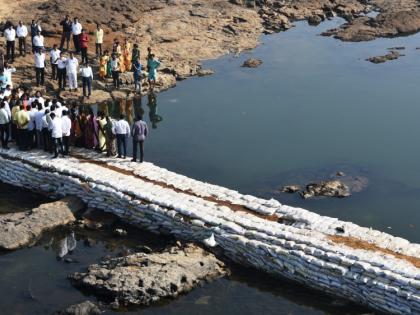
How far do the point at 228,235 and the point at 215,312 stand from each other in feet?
8.23

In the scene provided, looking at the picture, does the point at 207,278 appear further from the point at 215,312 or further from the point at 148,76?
the point at 148,76

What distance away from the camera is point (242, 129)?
29.3m

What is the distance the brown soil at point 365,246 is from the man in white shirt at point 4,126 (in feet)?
37.0

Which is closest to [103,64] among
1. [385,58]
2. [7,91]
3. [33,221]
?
[7,91]

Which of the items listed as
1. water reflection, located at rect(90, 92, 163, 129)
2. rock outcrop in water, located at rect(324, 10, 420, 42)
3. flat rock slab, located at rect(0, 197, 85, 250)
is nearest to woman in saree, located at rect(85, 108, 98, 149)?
flat rock slab, located at rect(0, 197, 85, 250)

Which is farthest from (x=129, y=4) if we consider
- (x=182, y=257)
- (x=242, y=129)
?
(x=182, y=257)

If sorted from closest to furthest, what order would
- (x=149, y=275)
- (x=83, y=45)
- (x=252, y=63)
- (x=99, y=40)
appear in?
(x=149, y=275) → (x=83, y=45) → (x=99, y=40) → (x=252, y=63)

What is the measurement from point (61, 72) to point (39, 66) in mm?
884

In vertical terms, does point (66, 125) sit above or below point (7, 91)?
below

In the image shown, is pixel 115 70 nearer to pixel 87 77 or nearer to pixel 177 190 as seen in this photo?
pixel 87 77

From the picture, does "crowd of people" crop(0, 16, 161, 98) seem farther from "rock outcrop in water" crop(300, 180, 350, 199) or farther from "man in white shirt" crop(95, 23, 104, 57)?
"rock outcrop in water" crop(300, 180, 350, 199)

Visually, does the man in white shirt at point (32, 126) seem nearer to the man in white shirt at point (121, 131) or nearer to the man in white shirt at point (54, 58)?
the man in white shirt at point (121, 131)

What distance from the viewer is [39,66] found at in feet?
101

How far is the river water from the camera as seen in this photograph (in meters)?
18.9
